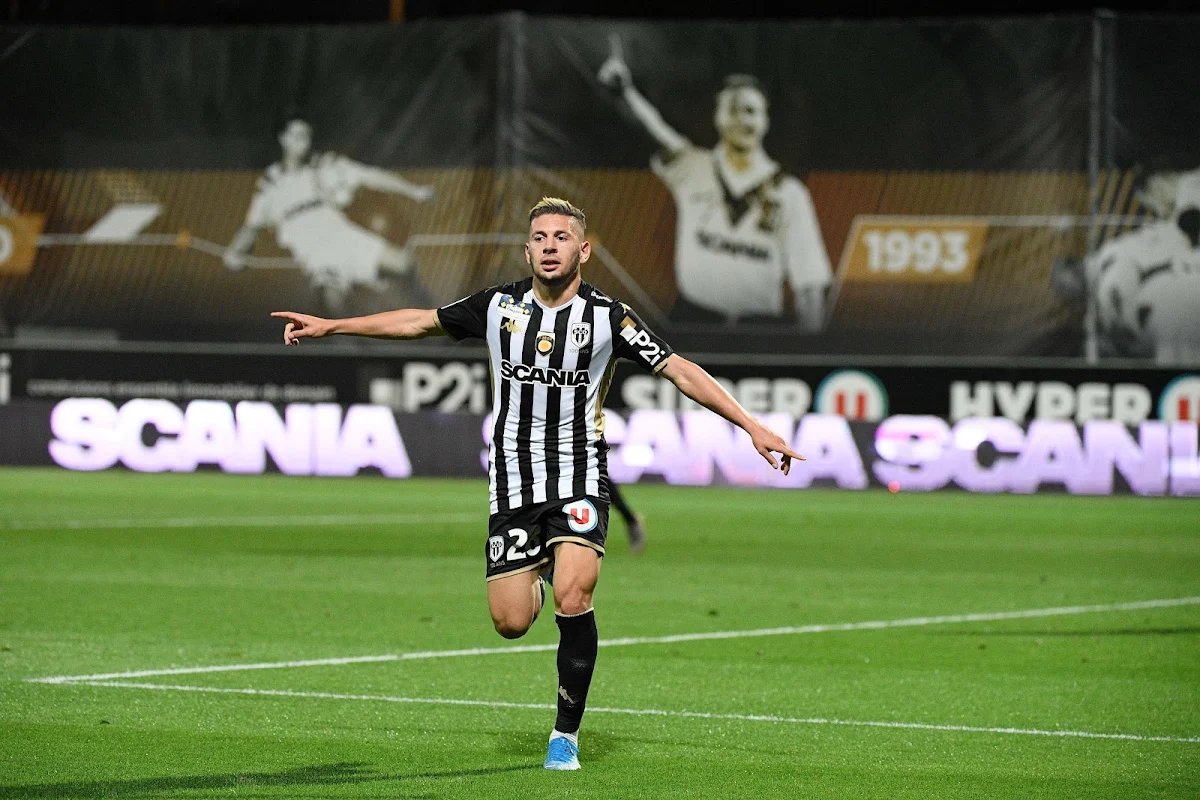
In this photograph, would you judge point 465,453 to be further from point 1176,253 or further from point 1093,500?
point 1176,253

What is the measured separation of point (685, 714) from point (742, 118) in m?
19.0

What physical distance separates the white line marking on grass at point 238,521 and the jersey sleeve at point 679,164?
8.02 m

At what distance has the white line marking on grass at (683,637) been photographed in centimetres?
934

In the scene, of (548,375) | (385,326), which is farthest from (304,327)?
(548,375)

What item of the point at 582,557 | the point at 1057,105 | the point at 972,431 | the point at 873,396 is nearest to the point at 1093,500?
the point at 972,431

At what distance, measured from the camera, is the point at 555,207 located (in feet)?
23.3

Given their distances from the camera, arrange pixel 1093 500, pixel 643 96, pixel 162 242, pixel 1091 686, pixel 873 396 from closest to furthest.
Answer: pixel 1091 686 < pixel 1093 500 < pixel 873 396 < pixel 643 96 < pixel 162 242

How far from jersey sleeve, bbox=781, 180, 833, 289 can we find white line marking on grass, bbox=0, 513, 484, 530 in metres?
7.76

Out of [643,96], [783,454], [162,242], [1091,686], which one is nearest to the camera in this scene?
[783,454]

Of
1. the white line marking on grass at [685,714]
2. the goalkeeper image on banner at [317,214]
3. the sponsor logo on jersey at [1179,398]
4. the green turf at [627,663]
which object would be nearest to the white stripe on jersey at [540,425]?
the green turf at [627,663]

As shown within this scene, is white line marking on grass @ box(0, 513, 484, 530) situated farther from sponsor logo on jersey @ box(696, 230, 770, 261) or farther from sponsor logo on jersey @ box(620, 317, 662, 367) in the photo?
sponsor logo on jersey @ box(620, 317, 662, 367)

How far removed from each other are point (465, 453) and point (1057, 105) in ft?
29.2

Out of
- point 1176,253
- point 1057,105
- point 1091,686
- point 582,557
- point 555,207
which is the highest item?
point 1057,105

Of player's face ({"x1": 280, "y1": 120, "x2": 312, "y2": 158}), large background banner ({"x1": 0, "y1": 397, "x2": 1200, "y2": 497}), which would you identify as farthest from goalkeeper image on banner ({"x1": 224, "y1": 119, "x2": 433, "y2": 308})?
large background banner ({"x1": 0, "y1": 397, "x2": 1200, "y2": 497})
